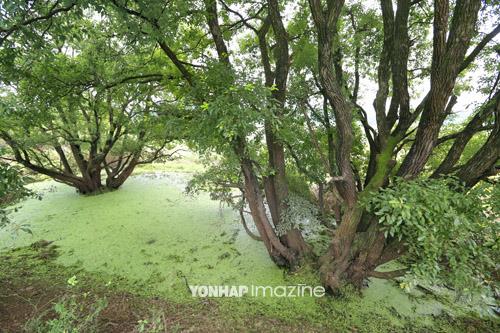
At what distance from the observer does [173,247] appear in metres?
3.66

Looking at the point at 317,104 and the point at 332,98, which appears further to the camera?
the point at 317,104

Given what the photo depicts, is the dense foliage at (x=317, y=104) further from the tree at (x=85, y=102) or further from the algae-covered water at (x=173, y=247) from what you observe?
the algae-covered water at (x=173, y=247)

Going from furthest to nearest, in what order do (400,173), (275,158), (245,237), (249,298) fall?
(245,237) < (275,158) < (249,298) < (400,173)

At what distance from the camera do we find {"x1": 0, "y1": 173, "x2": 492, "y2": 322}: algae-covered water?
272cm

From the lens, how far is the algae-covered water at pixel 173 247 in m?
2.72

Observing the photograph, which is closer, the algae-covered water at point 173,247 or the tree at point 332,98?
the tree at point 332,98

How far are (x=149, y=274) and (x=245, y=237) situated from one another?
145 centimetres

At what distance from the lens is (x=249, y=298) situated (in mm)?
2791

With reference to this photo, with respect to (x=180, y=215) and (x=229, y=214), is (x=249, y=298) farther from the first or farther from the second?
(x=180, y=215)

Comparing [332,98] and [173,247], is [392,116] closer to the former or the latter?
[332,98]

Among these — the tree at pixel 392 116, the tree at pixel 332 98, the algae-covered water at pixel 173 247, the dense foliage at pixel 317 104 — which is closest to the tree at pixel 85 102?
the dense foliage at pixel 317 104

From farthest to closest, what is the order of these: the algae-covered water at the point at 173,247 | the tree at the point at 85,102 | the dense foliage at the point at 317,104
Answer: the tree at the point at 85,102
the algae-covered water at the point at 173,247
the dense foliage at the point at 317,104

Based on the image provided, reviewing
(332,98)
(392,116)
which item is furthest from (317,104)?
(332,98)

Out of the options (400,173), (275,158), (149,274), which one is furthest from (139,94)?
(400,173)
